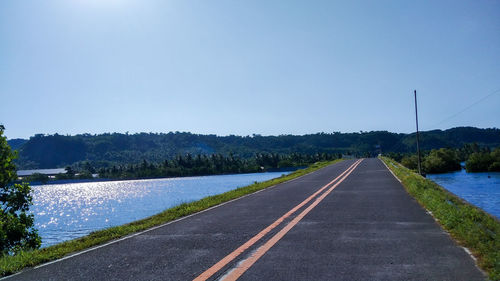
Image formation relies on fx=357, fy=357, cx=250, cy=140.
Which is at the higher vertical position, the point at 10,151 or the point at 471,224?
the point at 10,151

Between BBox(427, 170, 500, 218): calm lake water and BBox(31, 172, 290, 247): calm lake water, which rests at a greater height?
BBox(427, 170, 500, 218): calm lake water

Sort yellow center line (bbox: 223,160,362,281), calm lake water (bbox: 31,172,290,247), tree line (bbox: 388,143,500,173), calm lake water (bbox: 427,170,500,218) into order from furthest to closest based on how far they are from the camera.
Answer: tree line (bbox: 388,143,500,173), calm lake water (bbox: 31,172,290,247), calm lake water (bbox: 427,170,500,218), yellow center line (bbox: 223,160,362,281)

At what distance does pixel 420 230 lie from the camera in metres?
7.67

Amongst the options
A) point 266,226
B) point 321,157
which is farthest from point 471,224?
point 321,157

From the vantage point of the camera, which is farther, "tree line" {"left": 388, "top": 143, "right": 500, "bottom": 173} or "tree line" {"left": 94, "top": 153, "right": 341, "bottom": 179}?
"tree line" {"left": 94, "top": 153, "right": 341, "bottom": 179}

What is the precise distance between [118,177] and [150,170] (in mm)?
15295

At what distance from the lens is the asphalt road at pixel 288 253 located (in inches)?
195

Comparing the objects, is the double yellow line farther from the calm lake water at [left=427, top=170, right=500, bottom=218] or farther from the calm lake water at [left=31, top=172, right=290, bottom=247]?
the calm lake water at [left=427, top=170, right=500, bottom=218]

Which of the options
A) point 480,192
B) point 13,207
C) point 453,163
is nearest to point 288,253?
point 13,207

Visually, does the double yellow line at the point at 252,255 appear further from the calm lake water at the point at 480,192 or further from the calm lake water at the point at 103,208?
the calm lake water at the point at 480,192

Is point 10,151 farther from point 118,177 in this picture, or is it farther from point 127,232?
point 118,177

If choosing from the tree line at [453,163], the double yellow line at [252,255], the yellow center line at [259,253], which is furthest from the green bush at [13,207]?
the tree line at [453,163]

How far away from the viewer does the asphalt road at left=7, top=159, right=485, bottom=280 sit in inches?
195

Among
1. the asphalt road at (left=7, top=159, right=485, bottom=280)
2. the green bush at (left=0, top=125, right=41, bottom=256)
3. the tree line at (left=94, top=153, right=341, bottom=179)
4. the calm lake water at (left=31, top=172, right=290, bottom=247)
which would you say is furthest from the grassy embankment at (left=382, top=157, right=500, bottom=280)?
the tree line at (left=94, top=153, right=341, bottom=179)
